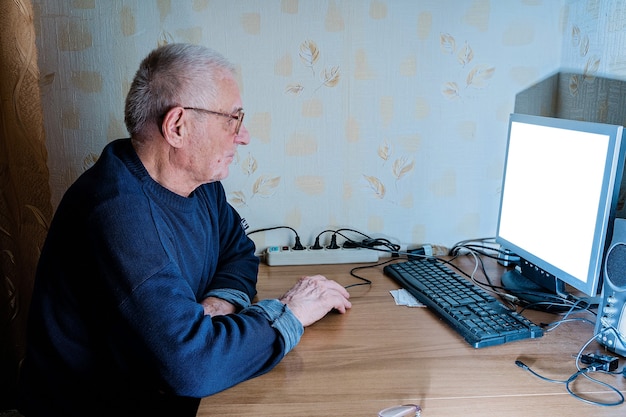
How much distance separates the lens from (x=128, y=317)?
0.99m

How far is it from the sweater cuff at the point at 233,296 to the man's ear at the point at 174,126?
1.23 feet

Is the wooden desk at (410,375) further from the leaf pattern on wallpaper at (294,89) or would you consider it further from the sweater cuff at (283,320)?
the leaf pattern on wallpaper at (294,89)

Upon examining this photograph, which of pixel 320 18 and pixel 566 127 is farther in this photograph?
pixel 320 18

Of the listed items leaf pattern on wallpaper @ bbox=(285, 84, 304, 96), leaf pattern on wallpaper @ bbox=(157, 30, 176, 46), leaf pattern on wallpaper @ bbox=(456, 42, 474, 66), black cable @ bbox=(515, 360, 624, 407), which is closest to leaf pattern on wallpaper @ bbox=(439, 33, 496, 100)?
leaf pattern on wallpaper @ bbox=(456, 42, 474, 66)

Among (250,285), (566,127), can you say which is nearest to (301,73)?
(250,285)

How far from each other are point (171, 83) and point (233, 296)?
51 centimetres

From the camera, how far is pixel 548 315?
131cm

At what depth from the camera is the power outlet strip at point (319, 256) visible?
5.49 feet

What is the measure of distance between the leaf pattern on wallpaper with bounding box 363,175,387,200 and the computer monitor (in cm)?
37

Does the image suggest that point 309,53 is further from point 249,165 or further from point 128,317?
point 128,317

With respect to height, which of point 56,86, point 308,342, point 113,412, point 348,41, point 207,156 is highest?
point 348,41

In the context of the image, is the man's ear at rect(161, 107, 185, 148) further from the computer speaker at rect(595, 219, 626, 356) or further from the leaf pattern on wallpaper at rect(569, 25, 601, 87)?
the leaf pattern on wallpaper at rect(569, 25, 601, 87)

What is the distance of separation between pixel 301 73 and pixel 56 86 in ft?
2.37

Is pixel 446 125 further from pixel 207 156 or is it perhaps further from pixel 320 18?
pixel 207 156
